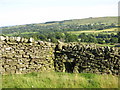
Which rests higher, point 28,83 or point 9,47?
point 9,47

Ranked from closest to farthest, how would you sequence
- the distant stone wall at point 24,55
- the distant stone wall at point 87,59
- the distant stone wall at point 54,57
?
1. the distant stone wall at point 24,55
2. the distant stone wall at point 54,57
3. the distant stone wall at point 87,59

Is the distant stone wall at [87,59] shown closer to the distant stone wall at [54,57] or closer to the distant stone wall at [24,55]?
the distant stone wall at [54,57]

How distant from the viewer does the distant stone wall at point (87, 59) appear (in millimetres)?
10266

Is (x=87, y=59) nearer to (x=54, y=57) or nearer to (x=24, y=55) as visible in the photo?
(x=54, y=57)

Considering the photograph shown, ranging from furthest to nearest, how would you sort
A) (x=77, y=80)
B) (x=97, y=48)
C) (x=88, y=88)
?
(x=97, y=48) < (x=77, y=80) < (x=88, y=88)

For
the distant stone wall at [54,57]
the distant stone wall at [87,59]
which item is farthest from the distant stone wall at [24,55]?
the distant stone wall at [87,59]

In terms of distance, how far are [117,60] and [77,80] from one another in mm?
3756

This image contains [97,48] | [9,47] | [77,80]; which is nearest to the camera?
[77,80]

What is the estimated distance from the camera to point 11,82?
7.45 m

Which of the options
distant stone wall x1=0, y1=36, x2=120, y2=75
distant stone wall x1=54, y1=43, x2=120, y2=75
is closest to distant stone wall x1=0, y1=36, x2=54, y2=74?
distant stone wall x1=0, y1=36, x2=120, y2=75

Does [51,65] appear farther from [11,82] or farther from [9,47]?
[11,82]

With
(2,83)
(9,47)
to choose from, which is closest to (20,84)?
(2,83)

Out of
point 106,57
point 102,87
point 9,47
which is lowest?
point 102,87

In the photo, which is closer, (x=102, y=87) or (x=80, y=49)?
(x=102, y=87)
